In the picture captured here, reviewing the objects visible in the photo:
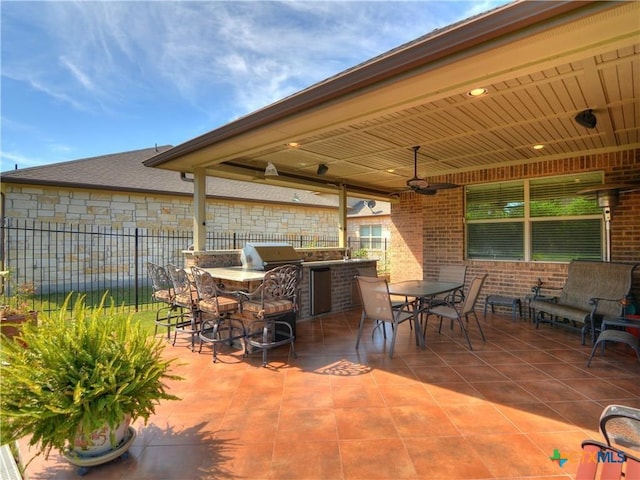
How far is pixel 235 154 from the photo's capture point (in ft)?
14.6

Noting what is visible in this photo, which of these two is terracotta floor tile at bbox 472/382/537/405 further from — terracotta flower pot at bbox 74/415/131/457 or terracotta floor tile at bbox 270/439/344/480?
terracotta flower pot at bbox 74/415/131/457

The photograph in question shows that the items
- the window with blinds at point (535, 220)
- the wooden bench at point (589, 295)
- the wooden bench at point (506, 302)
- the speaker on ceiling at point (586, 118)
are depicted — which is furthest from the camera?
the wooden bench at point (506, 302)

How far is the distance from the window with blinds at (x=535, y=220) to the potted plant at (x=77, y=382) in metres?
6.27

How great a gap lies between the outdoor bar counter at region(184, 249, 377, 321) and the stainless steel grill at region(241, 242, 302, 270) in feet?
0.44

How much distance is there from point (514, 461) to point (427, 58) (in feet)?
8.61

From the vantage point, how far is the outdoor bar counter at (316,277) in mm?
5097

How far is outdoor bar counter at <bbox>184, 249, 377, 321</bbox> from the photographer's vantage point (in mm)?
5097

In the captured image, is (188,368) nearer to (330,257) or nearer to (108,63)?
(330,257)

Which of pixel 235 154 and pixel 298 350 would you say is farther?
pixel 235 154

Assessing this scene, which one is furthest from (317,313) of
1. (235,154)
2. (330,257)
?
(235,154)

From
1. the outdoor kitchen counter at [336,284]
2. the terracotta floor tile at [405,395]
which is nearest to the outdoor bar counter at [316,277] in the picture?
the outdoor kitchen counter at [336,284]

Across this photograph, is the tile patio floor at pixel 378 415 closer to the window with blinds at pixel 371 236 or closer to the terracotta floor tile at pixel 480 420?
the terracotta floor tile at pixel 480 420

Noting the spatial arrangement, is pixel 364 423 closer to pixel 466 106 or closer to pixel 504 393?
pixel 504 393

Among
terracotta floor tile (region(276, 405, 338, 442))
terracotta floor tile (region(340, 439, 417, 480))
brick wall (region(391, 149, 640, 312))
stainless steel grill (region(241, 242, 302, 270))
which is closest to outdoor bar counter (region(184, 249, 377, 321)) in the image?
stainless steel grill (region(241, 242, 302, 270))
